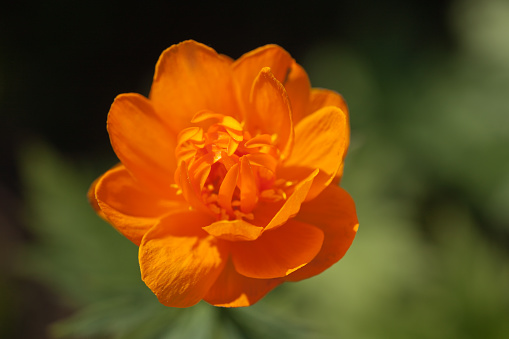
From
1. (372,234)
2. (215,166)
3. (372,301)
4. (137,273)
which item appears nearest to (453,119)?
(372,234)

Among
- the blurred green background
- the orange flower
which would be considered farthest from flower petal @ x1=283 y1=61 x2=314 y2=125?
the blurred green background

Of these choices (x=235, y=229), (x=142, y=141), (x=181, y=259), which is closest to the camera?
(x=235, y=229)

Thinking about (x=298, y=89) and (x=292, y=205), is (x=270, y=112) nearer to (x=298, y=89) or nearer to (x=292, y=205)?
(x=298, y=89)

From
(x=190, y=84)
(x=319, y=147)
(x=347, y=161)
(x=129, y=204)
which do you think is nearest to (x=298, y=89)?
(x=319, y=147)

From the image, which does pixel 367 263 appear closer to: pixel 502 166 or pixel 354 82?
pixel 502 166

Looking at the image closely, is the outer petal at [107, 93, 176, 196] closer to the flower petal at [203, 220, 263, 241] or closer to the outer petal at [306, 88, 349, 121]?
the flower petal at [203, 220, 263, 241]

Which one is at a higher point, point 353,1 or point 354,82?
point 353,1
